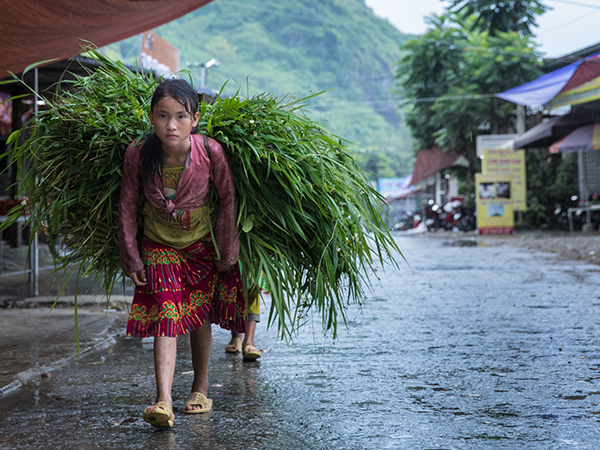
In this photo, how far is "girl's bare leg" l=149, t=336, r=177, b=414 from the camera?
108 inches

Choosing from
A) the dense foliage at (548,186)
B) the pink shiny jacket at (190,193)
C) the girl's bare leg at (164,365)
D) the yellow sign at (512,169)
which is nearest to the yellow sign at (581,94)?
the yellow sign at (512,169)

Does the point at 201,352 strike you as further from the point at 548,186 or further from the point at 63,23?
the point at 548,186

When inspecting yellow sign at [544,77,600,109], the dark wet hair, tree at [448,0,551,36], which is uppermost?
tree at [448,0,551,36]

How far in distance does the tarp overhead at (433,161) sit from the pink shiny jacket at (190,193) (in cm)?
2465

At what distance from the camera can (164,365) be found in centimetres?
277

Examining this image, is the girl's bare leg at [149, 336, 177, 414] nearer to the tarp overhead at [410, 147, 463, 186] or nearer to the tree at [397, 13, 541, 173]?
the tree at [397, 13, 541, 173]

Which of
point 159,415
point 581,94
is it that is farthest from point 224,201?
point 581,94

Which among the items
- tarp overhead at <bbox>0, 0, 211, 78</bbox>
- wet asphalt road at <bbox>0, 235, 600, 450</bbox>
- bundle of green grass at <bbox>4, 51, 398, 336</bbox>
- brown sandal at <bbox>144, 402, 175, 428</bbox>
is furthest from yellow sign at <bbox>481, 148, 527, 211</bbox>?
brown sandal at <bbox>144, 402, 175, 428</bbox>

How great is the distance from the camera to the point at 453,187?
105 feet

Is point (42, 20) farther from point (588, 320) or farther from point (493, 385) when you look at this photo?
point (588, 320)

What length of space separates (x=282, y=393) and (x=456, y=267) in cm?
697

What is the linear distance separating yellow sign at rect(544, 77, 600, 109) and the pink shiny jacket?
14.0 m

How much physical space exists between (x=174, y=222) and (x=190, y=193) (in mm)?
155

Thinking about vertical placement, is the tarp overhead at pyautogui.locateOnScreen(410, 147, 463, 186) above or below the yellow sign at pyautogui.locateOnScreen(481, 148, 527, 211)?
above
